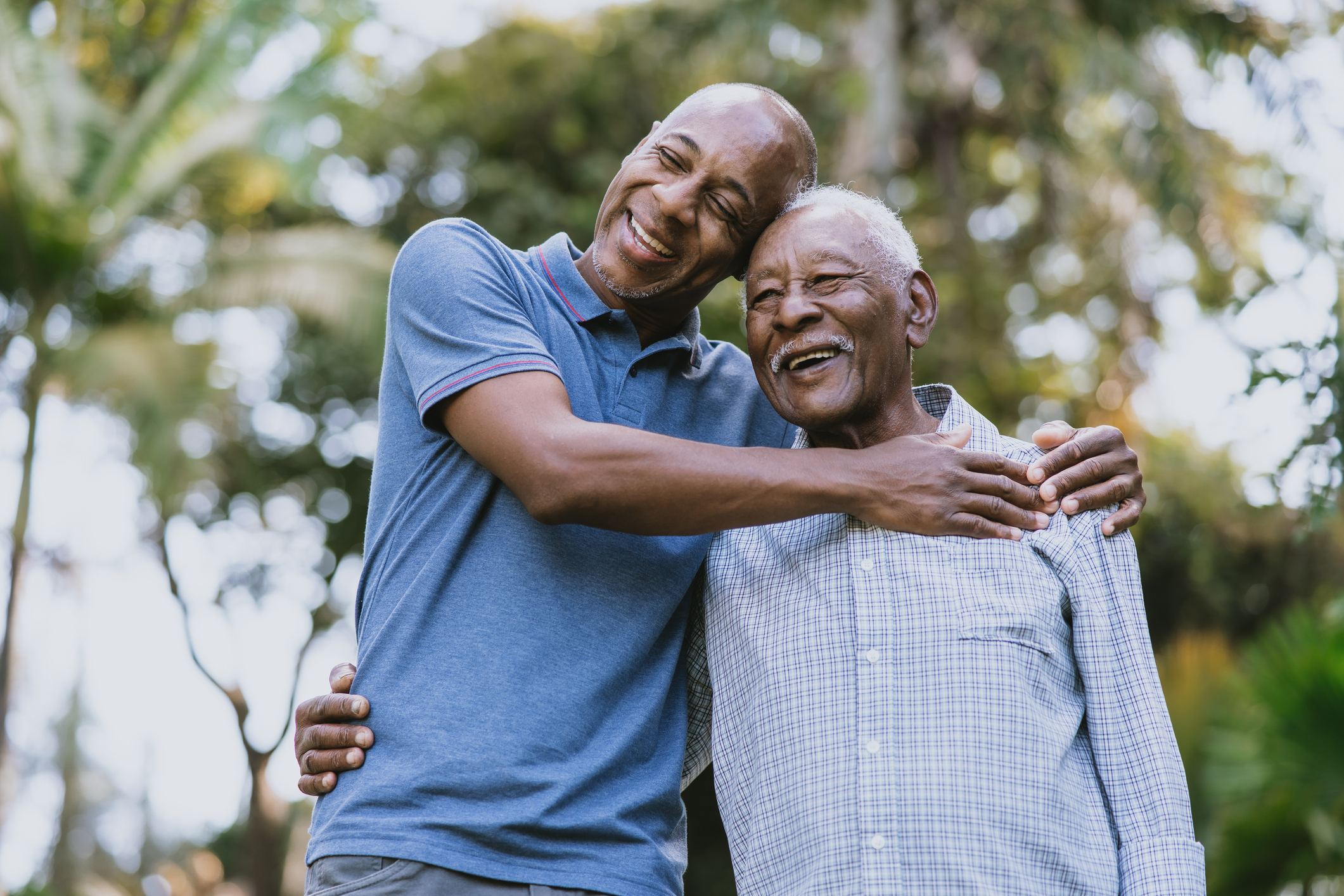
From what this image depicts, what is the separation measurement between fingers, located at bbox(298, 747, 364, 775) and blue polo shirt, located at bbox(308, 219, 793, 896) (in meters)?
0.02

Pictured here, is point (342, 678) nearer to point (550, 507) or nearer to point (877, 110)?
point (550, 507)

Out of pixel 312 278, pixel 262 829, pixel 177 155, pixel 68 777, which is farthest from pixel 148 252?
pixel 68 777

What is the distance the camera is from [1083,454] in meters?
2.61

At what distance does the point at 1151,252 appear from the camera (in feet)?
47.4

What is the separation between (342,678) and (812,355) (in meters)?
1.20

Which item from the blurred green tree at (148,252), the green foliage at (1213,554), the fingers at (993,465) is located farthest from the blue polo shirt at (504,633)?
the green foliage at (1213,554)

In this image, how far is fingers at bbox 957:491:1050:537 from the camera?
97.9 inches

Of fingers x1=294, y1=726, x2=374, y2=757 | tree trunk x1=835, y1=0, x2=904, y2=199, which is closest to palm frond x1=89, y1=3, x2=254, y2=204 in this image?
tree trunk x1=835, y1=0, x2=904, y2=199

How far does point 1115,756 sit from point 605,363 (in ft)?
4.43

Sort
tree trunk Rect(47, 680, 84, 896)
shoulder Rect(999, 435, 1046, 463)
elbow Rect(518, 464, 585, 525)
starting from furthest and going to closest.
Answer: tree trunk Rect(47, 680, 84, 896), shoulder Rect(999, 435, 1046, 463), elbow Rect(518, 464, 585, 525)

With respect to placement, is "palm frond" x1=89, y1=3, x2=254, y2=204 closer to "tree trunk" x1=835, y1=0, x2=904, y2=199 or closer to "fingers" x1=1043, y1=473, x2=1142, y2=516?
"tree trunk" x1=835, y1=0, x2=904, y2=199

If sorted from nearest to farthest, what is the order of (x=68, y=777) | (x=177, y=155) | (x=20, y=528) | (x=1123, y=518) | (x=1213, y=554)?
(x=1123, y=518)
(x=20, y=528)
(x=177, y=155)
(x=1213, y=554)
(x=68, y=777)

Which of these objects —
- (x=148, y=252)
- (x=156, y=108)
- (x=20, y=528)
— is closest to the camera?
(x=20, y=528)

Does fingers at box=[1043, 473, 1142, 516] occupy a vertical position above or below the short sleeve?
below
